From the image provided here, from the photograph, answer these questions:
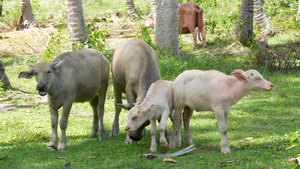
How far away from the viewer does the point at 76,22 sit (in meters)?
12.4

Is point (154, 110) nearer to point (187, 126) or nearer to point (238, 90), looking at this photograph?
point (187, 126)

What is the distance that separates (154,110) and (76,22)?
662 centimetres

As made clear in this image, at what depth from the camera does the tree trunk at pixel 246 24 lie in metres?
15.1

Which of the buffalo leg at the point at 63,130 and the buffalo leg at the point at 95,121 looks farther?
the buffalo leg at the point at 95,121

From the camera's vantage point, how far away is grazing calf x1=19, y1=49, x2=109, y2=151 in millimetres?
7090

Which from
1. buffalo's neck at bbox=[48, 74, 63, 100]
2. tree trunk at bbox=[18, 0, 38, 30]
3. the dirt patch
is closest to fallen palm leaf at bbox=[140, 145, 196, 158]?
buffalo's neck at bbox=[48, 74, 63, 100]

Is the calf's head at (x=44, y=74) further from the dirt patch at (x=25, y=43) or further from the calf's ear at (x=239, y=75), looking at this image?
the dirt patch at (x=25, y=43)

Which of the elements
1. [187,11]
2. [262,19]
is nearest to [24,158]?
[187,11]

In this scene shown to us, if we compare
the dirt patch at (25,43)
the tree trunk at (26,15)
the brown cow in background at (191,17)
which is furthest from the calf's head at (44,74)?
the tree trunk at (26,15)

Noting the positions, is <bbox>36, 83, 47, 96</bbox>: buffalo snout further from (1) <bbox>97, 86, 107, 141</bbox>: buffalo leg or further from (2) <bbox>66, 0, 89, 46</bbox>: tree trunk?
(2) <bbox>66, 0, 89, 46</bbox>: tree trunk

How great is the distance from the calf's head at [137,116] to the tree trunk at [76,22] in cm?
644

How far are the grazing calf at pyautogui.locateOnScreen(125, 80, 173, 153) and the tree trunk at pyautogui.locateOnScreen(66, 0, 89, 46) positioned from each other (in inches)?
242

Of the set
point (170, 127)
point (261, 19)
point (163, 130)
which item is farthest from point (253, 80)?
point (261, 19)

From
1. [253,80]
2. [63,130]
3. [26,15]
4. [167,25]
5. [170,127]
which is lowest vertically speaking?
[170,127]
